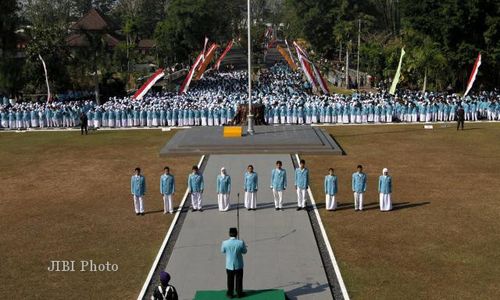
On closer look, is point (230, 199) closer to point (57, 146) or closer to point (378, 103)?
point (57, 146)

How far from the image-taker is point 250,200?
15641mm

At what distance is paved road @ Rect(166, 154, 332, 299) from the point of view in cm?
1075

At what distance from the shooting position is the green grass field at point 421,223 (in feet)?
35.7

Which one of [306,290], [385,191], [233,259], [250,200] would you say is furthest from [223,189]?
[233,259]

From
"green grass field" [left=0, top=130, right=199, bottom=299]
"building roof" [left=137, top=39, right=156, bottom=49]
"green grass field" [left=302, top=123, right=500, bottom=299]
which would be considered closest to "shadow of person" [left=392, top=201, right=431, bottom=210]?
"green grass field" [left=302, top=123, right=500, bottom=299]

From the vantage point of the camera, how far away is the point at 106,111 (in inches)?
1286

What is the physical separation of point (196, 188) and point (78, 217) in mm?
3189

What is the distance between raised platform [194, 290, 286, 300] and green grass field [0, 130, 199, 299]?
1327 mm

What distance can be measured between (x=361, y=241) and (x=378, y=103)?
69.8 ft

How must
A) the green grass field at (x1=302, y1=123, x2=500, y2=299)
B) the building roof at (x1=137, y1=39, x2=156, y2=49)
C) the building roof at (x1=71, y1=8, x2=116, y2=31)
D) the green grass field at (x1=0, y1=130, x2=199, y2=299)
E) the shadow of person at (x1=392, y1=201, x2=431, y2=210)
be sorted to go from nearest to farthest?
the green grass field at (x1=302, y1=123, x2=500, y2=299) < the green grass field at (x1=0, y1=130, x2=199, y2=299) < the shadow of person at (x1=392, y1=201, x2=431, y2=210) < the building roof at (x1=71, y1=8, x2=116, y2=31) < the building roof at (x1=137, y1=39, x2=156, y2=49)

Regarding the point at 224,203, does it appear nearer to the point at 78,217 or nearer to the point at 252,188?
the point at 252,188

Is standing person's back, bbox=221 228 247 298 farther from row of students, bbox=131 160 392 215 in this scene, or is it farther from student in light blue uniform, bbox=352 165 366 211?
student in light blue uniform, bbox=352 165 366 211

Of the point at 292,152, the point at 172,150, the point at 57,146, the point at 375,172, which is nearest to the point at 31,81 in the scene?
the point at 57,146

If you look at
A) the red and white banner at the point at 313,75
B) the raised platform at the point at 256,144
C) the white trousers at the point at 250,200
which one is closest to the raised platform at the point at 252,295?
the white trousers at the point at 250,200
